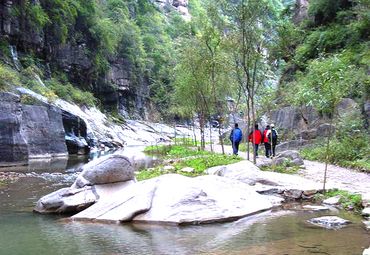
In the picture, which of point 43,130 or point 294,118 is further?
point 43,130

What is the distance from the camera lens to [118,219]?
38.5 feet

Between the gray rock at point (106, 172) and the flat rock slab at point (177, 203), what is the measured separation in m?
1.01

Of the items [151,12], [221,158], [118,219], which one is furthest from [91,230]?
[151,12]

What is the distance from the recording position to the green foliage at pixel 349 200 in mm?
12461

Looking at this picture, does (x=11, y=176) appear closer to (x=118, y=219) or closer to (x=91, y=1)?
(x=118, y=219)

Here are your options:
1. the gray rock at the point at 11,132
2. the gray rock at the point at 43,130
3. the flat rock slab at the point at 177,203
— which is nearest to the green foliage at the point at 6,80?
the gray rock at the point at 11,132

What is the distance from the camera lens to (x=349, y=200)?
42.5 ft

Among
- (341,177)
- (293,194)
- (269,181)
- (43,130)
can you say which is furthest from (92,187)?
(43,130)

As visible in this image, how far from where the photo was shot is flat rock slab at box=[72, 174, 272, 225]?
455 inches

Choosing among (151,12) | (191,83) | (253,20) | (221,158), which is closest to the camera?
(253,20)

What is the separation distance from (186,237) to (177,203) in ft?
6.23

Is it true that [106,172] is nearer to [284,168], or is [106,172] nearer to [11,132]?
[284,168]

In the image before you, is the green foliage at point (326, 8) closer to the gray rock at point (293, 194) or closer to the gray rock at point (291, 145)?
the gray rock at point (291, 145)

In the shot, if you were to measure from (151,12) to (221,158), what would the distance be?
83.9 m
